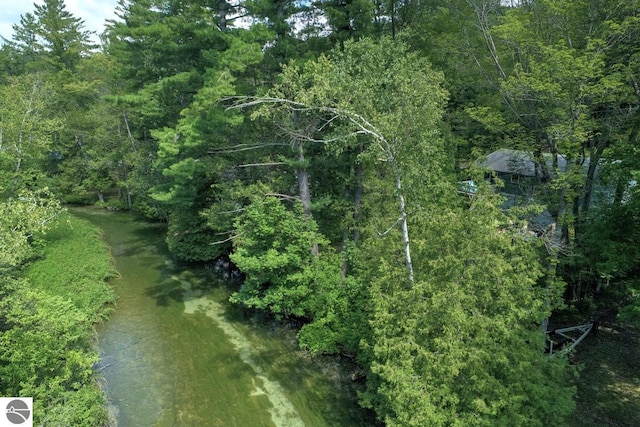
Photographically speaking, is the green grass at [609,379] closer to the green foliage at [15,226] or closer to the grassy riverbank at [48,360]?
the grassy riverbank at [48,360]

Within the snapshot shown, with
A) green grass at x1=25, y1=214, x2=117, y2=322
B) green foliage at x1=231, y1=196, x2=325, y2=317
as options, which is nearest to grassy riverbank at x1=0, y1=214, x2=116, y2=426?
green grass at x1=25, y1=214, x2=117, y2=322

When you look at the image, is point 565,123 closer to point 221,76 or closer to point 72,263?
point 221,76

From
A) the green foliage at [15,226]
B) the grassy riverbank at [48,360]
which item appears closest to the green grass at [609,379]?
the grassy riverbank at [48,360]

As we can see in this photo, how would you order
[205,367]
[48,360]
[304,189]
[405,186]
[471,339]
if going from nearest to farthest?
[471,339] → [48,360] → [405,186] → [205,367] → [304,189]

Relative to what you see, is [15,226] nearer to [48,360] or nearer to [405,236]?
[48,360]

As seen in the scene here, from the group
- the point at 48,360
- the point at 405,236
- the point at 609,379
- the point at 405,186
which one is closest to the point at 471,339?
the point at 405,236

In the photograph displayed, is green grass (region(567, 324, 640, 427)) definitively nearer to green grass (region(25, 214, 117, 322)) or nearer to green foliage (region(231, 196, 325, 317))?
green foliage (region(231, 196, 325, 317))
